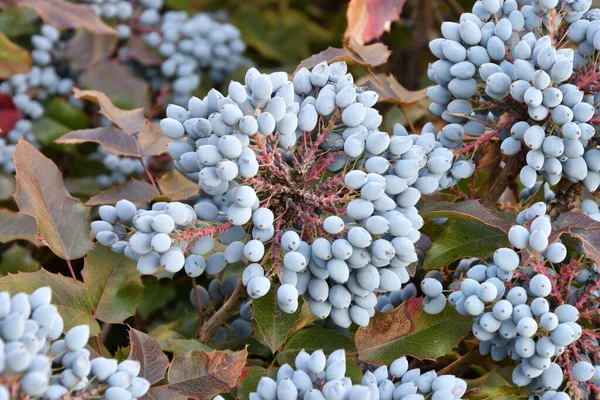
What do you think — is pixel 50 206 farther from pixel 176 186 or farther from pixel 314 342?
pixel 314 342

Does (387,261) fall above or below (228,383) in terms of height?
above

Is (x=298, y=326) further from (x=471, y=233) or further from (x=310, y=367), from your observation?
(x=471, y=233)

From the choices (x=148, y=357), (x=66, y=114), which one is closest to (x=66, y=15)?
(x=66, y=114)

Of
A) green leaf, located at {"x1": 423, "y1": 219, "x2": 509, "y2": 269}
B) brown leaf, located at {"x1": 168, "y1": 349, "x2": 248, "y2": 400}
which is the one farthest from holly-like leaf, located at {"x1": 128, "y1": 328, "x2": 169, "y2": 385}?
green leaf, located at {"x1": 423, "y1": 219, "x2": 509, "y2": 269}

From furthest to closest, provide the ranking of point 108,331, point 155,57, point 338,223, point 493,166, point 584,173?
point 155,57
point 108,331
point 493,166
point 584,173
point 338,223

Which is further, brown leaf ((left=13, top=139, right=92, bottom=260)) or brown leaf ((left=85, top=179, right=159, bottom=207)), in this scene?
brown leaf ((left=85, top=179, right=159, bottom=207))

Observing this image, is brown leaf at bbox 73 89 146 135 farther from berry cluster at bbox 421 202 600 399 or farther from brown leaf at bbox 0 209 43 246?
berry cluster at bbox 421 202 600 399

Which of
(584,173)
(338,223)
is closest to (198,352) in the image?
(338,223)

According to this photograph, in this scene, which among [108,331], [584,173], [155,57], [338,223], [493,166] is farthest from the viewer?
[155,57]
